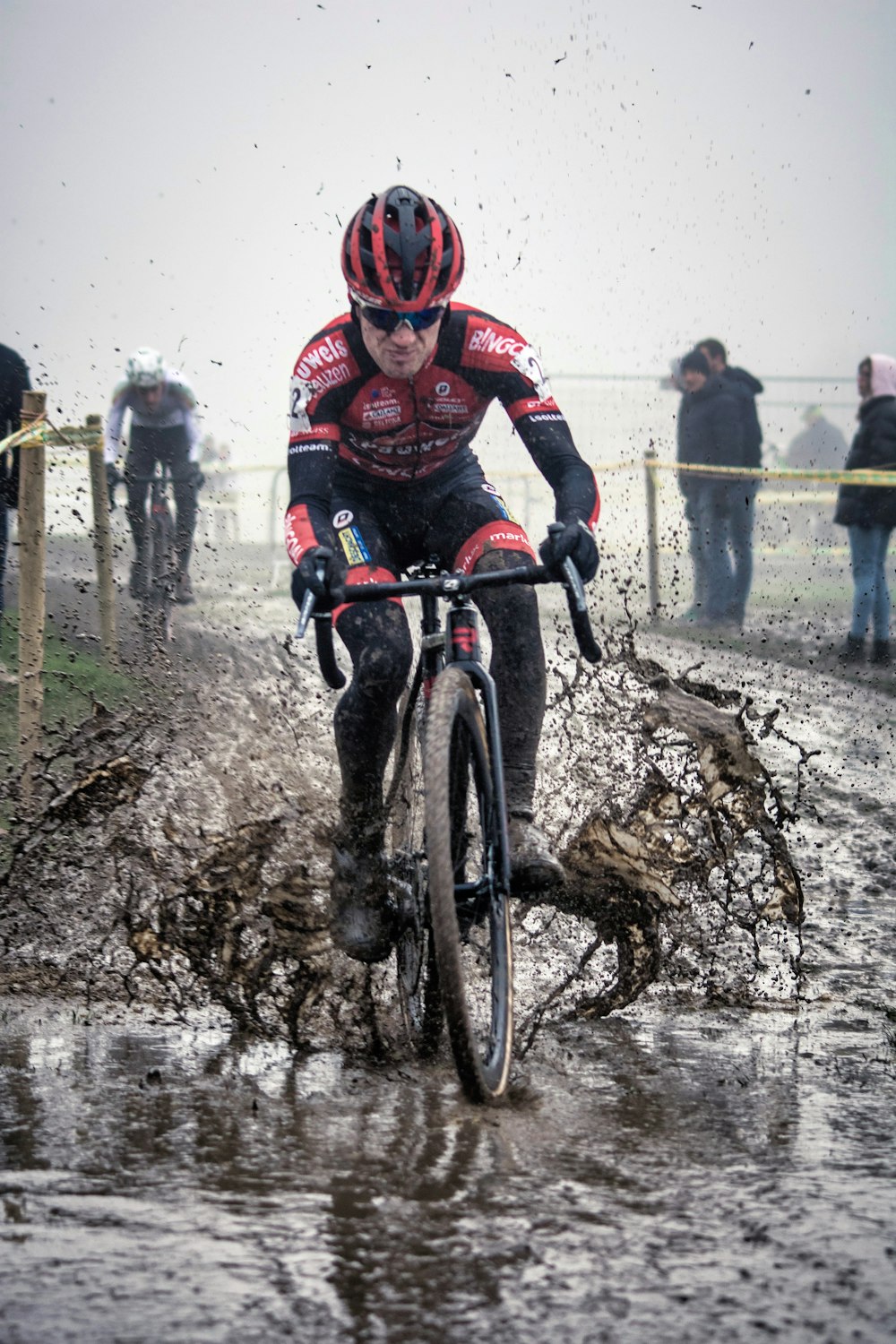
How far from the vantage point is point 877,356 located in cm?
1176

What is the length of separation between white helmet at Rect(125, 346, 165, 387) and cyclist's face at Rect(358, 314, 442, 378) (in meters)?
8.14

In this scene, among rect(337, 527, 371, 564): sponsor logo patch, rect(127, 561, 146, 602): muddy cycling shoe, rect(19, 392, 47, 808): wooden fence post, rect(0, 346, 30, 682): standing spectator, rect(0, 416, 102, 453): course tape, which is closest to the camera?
rect(337, 527, 371, 564): sponsor logo patch

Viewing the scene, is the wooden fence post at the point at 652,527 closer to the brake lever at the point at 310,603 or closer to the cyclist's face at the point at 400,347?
the cyclist's face at the point at 400,347

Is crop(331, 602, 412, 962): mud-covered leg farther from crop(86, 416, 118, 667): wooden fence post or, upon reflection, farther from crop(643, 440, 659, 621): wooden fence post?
crop(643, 440, 659, 621): wooden fence post

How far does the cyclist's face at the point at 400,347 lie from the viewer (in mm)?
4387

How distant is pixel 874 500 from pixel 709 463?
2218 mm

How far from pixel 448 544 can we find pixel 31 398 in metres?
3.62

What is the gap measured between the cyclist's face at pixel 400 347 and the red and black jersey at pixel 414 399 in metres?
0.17

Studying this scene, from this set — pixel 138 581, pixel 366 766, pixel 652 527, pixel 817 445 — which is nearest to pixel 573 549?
pixel 366 766

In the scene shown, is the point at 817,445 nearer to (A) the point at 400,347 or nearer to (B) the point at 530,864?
(A) the point at 400,347

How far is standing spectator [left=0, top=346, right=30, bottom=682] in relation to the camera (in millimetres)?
8938

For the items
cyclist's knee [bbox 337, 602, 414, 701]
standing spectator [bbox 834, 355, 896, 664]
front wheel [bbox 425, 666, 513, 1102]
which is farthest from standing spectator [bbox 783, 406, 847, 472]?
front wheel [bbox 425, 666, 513, 1102]

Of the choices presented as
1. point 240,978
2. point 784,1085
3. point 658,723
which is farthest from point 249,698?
point 784,1085

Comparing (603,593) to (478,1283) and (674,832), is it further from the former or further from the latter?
(478,1283)
